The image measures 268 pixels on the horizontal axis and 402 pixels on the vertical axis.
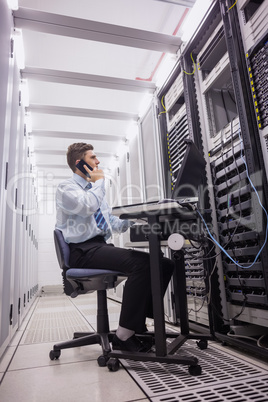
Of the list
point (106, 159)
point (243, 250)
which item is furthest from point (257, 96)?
point (106, 159)

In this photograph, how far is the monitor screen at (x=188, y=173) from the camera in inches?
62.3

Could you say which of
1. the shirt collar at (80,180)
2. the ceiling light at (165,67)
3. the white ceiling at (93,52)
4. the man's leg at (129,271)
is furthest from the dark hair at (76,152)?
the ceiling light at (165,67)

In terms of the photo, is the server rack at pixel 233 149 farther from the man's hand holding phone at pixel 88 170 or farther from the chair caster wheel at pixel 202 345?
the man's hand holding phone at pixel 88 170

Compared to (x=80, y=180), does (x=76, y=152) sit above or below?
above

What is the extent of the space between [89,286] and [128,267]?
0.94ft

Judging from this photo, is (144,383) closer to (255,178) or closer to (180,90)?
(255,178)

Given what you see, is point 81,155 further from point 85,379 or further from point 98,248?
point 85,379

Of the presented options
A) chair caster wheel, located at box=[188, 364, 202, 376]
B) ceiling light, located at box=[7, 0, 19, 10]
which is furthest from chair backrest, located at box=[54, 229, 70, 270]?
ceiling light, located at box=[7, 0, 19, 10]

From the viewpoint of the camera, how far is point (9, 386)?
129 centimetres

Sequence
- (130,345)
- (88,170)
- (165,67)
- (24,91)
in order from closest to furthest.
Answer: (130,345), (88,170), (165,67), (24,91)

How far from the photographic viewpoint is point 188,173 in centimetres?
165

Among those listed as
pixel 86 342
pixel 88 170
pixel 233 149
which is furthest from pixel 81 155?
Answer: pixel 86 342

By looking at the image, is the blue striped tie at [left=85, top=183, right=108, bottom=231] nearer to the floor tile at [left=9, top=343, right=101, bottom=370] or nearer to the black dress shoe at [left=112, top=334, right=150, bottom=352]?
the black dress shoe at [left=112, top=334, right=150, bottom=352]

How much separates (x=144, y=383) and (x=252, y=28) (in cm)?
200
